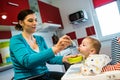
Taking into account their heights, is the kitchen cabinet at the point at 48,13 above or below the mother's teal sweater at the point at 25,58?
above

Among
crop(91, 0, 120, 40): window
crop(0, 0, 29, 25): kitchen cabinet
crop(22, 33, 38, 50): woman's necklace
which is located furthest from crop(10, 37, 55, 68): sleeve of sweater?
crop(91, 0, 120, 40): window

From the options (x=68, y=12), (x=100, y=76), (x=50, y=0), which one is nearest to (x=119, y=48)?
(x=100, y=76)

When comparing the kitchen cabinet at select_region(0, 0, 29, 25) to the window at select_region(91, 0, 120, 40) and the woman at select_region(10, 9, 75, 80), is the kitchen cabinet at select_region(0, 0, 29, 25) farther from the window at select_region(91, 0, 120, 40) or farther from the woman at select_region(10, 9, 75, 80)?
the window at select_region(91, 0, 120, 40)

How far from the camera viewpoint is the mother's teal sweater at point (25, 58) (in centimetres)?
118

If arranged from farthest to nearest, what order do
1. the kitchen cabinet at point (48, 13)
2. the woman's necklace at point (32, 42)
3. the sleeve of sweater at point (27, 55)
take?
the kitchen cabinet at point (48, 13) < the woman's necklace at point (32, 42) < the sleeve of sweater at point (27, 55)

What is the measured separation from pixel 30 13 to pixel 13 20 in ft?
2.60

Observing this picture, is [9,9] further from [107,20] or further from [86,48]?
[107,20]

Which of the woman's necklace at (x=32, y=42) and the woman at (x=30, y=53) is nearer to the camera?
the woman at (x=30, y=53)

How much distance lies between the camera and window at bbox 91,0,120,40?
3520 mm

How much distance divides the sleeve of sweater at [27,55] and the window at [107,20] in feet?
8.36

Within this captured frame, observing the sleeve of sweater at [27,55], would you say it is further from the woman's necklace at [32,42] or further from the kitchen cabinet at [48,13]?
the kitchen cabinet at [48,13]

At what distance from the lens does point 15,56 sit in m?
1.35

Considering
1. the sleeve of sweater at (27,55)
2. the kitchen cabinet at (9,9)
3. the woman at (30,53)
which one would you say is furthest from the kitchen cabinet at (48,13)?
the sleeve of sweater at (27,55)

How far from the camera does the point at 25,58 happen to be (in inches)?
47.6
